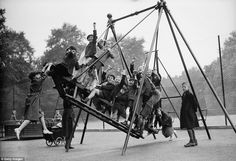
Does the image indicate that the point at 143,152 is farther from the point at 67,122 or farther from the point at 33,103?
the point at 33,103

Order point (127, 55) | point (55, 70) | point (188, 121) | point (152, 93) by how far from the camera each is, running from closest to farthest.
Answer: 1. point (55, 70)
2. point (188, 121)
3. point (152, 93)
4. point (127, 55)

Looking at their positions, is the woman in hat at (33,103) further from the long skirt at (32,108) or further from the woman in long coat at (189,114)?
the woman in long coat at (189,114)

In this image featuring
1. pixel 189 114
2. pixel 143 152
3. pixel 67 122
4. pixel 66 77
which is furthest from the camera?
pixel 67 122

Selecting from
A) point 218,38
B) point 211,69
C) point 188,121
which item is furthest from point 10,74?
point 211,69

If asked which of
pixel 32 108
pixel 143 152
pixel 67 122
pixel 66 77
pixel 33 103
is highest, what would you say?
pixel 66 77

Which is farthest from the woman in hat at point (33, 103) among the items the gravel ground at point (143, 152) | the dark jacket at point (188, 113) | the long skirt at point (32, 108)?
the dark jacket at point (188, 113)

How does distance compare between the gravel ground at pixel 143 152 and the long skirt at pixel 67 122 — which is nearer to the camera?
the gravel ground at pixel 143 152

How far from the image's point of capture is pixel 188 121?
7.66 m

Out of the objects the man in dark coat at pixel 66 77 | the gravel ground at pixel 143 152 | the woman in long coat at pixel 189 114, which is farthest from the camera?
the woman in long coat at pixel 189 114

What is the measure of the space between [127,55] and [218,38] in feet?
128

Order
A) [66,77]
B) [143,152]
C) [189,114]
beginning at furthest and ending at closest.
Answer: [189,114] → [66,77] → [143,152]

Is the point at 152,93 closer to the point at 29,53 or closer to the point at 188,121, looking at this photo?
the point at 188,121

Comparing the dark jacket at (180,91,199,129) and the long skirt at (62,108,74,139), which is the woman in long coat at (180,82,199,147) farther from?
the long skirt at (62,108,74,139)

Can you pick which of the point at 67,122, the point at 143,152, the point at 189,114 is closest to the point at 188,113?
the point at 189,114
